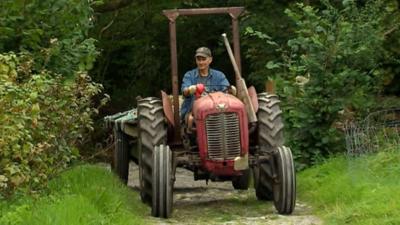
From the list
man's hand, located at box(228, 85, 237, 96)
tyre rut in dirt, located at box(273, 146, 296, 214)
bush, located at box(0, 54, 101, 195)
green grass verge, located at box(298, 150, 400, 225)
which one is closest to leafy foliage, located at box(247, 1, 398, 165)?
green grass verge, located at box(298, 150, 400, 225)

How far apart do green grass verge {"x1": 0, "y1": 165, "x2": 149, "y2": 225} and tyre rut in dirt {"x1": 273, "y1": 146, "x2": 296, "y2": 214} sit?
1.50 meters

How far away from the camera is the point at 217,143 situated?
33.2ft

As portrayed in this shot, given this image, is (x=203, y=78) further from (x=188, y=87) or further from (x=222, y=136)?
(x=222, y=136)

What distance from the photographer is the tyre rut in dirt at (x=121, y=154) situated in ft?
44.3

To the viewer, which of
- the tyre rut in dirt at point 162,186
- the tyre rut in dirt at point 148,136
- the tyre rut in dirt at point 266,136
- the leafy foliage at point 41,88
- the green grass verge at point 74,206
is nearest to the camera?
the green grass verge at point 74,206

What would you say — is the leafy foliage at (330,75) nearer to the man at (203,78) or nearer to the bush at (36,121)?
the man at (203,78)

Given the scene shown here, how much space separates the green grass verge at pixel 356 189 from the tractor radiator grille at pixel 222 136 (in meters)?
1.19

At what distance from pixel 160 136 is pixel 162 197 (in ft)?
3.13

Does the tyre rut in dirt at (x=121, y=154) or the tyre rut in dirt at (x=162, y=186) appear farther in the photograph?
the tyre rut in dirt at (x=121, y=154)

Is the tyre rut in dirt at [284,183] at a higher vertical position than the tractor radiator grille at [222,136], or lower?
lower

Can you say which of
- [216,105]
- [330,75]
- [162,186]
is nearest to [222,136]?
[216,105]

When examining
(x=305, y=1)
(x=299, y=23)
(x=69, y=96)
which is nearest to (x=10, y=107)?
(x=69, y=96)

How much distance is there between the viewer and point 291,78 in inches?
571

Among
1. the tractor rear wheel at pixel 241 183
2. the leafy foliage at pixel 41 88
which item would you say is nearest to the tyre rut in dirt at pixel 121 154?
the tractor rear wheel at pixel 241 183
